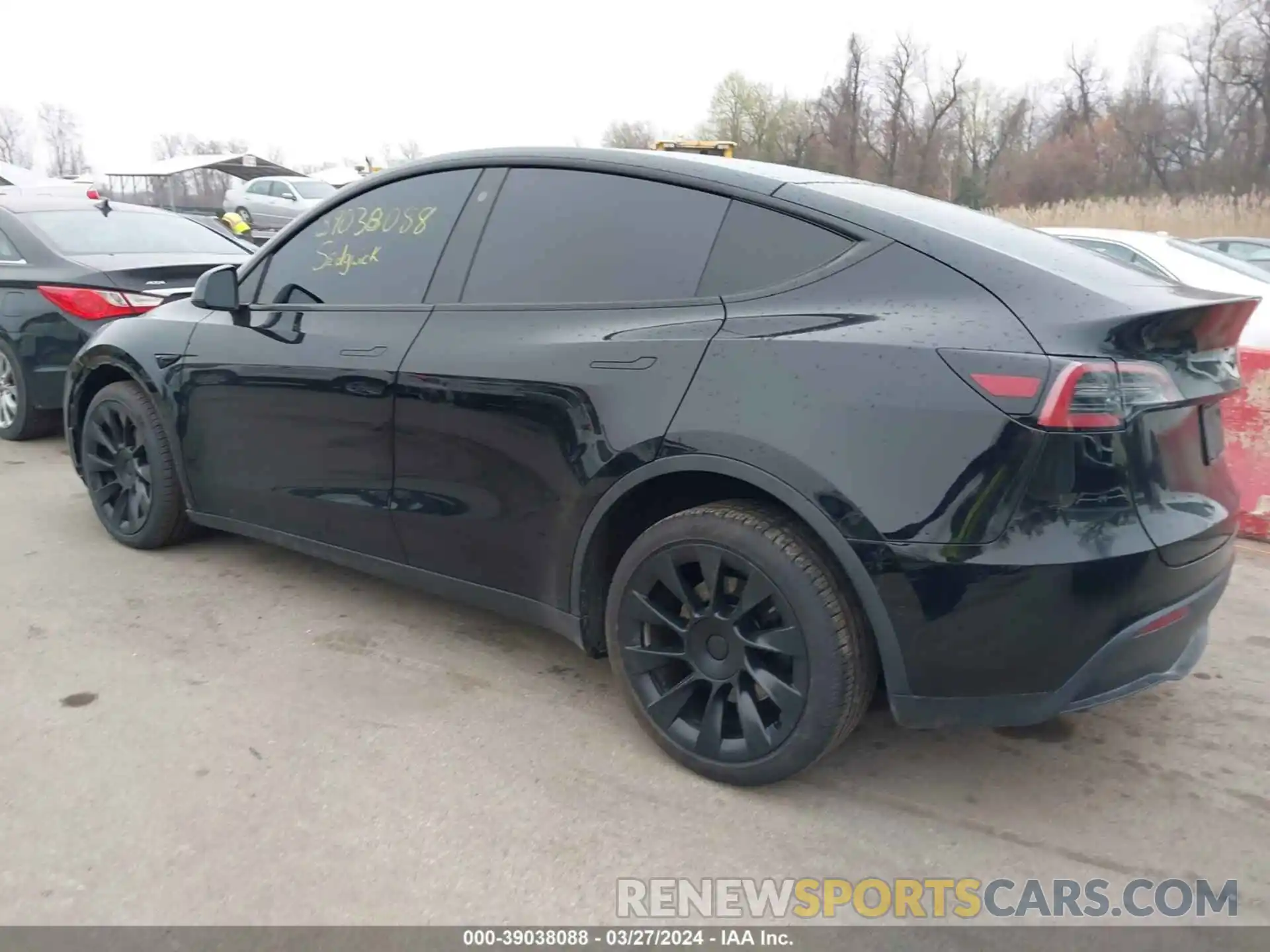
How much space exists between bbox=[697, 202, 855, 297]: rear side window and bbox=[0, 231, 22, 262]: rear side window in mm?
5597

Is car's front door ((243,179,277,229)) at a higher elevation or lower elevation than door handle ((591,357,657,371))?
higher

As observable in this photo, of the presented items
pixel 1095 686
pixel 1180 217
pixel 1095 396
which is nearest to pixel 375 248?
pixel 1095 396

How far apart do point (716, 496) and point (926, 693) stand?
2.58 feet

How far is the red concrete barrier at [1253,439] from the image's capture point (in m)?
4.99

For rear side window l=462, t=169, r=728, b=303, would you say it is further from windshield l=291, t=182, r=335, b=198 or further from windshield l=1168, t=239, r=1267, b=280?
windshield l=291, t=182, r=335, b=198

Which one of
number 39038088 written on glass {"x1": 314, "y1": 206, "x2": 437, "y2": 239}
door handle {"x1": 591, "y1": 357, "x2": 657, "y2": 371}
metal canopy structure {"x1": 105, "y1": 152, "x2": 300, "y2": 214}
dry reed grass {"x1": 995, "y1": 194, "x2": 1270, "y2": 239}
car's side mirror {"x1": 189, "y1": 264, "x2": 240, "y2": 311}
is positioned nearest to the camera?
door handle {"x1": 591, "y1": 357, "x2": 657, "y2": 371}

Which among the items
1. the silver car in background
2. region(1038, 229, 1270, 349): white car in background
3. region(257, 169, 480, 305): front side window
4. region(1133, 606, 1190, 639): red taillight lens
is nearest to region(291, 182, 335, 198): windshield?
the silver car in background

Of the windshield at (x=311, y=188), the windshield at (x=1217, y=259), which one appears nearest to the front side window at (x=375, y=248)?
the windshield at (x=1217, y=259)

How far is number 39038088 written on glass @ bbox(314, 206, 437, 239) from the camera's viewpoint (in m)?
3.58

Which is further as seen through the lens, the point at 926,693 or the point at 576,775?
the point at 576,775

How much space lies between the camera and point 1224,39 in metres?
45.1

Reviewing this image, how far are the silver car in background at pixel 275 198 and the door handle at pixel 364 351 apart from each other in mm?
22426

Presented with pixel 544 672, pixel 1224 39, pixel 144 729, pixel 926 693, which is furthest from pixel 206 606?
pixel 1224 39

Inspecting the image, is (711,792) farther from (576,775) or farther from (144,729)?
(144,729)
